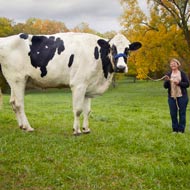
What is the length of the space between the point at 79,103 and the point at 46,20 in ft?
217

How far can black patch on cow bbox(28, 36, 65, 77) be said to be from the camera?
9.39 m

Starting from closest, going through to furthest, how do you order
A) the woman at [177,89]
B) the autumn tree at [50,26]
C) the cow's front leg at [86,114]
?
the cow's front leg at [86,114], the woman at [177,89], the autumn tree at [50,26]

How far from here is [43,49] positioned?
31.2 feet

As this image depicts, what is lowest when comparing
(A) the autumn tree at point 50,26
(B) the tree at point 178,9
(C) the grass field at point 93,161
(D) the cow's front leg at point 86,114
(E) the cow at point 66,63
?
(C) the grass field at point 93,161

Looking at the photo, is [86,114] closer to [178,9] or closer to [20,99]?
[20,99]

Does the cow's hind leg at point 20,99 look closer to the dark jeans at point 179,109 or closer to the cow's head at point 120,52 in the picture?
the cow's head at point 120,52

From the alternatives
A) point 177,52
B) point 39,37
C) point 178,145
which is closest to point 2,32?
point 177,52

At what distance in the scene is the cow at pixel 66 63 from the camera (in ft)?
30.0

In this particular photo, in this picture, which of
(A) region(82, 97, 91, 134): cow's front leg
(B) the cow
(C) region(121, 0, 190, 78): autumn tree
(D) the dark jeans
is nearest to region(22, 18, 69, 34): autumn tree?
(C) region(121, 0, 190, 78): autumn tree

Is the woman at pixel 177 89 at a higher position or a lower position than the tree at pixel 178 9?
lower

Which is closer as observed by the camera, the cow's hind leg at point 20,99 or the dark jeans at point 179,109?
the cow's hind leg at point 20,99

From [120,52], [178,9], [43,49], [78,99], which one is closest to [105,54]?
[120,52]

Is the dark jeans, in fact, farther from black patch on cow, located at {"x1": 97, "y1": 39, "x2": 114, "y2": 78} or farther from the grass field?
black patch on cow, located at {"x1": 97, "y1": 39, "x2": 114, "y2": 78}

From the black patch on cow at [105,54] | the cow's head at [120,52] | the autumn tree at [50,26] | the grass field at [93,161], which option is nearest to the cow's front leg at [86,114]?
the grass field at [93,161]
